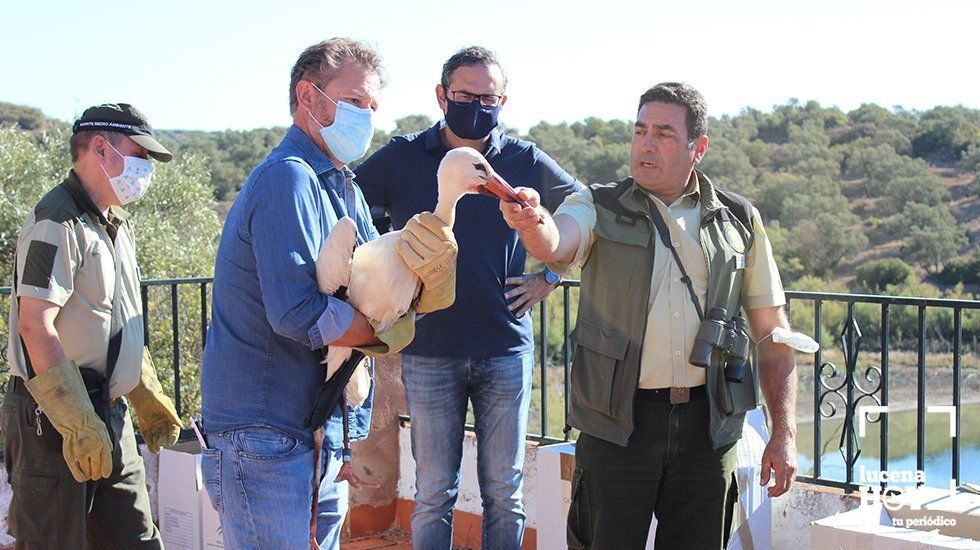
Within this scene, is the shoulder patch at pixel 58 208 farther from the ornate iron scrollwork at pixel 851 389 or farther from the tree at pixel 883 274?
the tree at pixel 883 274

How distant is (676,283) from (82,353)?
2139 mm

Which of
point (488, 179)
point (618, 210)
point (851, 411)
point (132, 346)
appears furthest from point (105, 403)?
point (851, 411)

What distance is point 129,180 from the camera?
11.8 feet

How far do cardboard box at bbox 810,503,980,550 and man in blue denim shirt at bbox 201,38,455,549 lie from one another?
6.23ft

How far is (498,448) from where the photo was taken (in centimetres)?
384

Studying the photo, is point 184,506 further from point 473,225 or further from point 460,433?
point 473,225

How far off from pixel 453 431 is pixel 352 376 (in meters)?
1.13

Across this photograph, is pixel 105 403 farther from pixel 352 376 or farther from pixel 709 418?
pixel 709 418

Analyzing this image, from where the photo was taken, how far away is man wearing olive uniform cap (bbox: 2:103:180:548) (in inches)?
129

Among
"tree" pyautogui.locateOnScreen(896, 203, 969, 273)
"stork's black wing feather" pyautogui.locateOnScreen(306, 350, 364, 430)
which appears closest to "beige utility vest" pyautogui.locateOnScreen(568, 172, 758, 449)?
"stork's black wing feather" pyautogui.locateOnScreen(306, 350, 364, 430)

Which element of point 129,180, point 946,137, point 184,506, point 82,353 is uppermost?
point 946,137

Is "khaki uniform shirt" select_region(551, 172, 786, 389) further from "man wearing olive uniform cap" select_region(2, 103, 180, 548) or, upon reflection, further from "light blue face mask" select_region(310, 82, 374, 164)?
"man wearing olive uniform cap" select_region(2, 103, 180, 548)

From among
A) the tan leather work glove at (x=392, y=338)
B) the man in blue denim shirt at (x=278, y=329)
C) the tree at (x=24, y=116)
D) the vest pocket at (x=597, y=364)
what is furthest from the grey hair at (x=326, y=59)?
the tree at (x=24, y=116)

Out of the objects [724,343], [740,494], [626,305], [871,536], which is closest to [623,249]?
[626,305]
